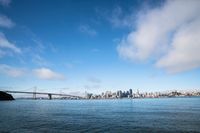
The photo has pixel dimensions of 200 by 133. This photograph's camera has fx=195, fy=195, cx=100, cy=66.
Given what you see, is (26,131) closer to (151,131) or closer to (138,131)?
(138,131)

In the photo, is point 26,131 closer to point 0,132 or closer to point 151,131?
point 0,132

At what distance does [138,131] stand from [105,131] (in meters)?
6.07

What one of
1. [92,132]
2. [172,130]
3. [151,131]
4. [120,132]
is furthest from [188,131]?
[92,132]

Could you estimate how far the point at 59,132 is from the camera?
35500mm

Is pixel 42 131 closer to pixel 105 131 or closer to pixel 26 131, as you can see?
pixel 26 131

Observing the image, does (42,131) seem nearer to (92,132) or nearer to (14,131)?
(14,131)

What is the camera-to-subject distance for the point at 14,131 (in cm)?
3575

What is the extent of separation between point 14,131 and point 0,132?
7.53ft

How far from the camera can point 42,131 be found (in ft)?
119

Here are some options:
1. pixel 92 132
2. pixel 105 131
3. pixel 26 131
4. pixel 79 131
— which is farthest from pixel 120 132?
pixel 26 131

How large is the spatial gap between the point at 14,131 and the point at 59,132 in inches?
327

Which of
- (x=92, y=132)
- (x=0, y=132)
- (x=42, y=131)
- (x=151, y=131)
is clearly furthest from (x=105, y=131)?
(x=0, y=132)

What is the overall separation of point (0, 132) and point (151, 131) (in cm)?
2703

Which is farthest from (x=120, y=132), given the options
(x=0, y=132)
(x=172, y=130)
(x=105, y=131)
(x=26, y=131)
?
(x=0, y=132)
